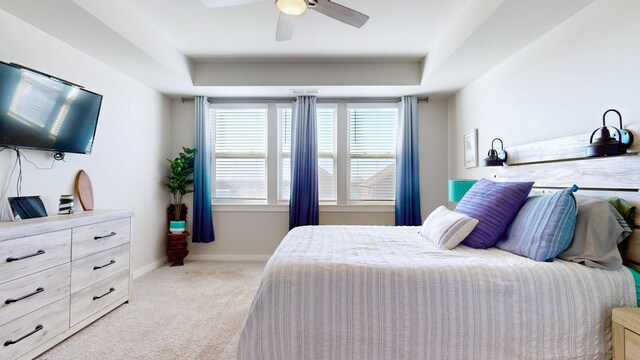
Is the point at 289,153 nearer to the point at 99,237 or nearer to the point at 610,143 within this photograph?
the point at 99,237

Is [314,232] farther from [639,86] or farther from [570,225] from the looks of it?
[639,86]

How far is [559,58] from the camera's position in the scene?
83.3 inches

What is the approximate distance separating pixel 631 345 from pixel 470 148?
2.51 meters

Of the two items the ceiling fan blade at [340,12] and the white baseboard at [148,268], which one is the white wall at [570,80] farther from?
the white baseboard at [148,268]

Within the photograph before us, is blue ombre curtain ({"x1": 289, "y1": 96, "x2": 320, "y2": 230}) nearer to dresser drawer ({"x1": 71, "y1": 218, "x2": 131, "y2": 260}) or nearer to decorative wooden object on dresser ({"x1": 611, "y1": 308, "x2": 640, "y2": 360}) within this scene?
dresser drawer ({"x1": 71, "y1": 218, "x2": 131, "y2": 260})

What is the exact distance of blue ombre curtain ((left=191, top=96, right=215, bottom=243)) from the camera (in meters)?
3.89

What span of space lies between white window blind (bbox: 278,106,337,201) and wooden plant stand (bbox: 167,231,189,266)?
145 cm

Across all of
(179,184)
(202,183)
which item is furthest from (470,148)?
(179,184)

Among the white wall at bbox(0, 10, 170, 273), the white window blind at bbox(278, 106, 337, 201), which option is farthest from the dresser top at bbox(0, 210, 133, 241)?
the white window blind at bbox(278, 106, 337, 201)

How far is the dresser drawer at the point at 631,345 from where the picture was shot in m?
1.18

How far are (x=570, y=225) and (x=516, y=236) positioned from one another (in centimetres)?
27

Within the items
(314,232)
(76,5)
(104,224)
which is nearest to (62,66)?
(76,5)

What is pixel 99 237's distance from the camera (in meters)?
2.26

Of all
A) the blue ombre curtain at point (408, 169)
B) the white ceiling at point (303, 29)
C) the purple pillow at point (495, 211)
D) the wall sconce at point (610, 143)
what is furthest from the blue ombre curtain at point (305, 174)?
the wall sconce at point (610, 143)
